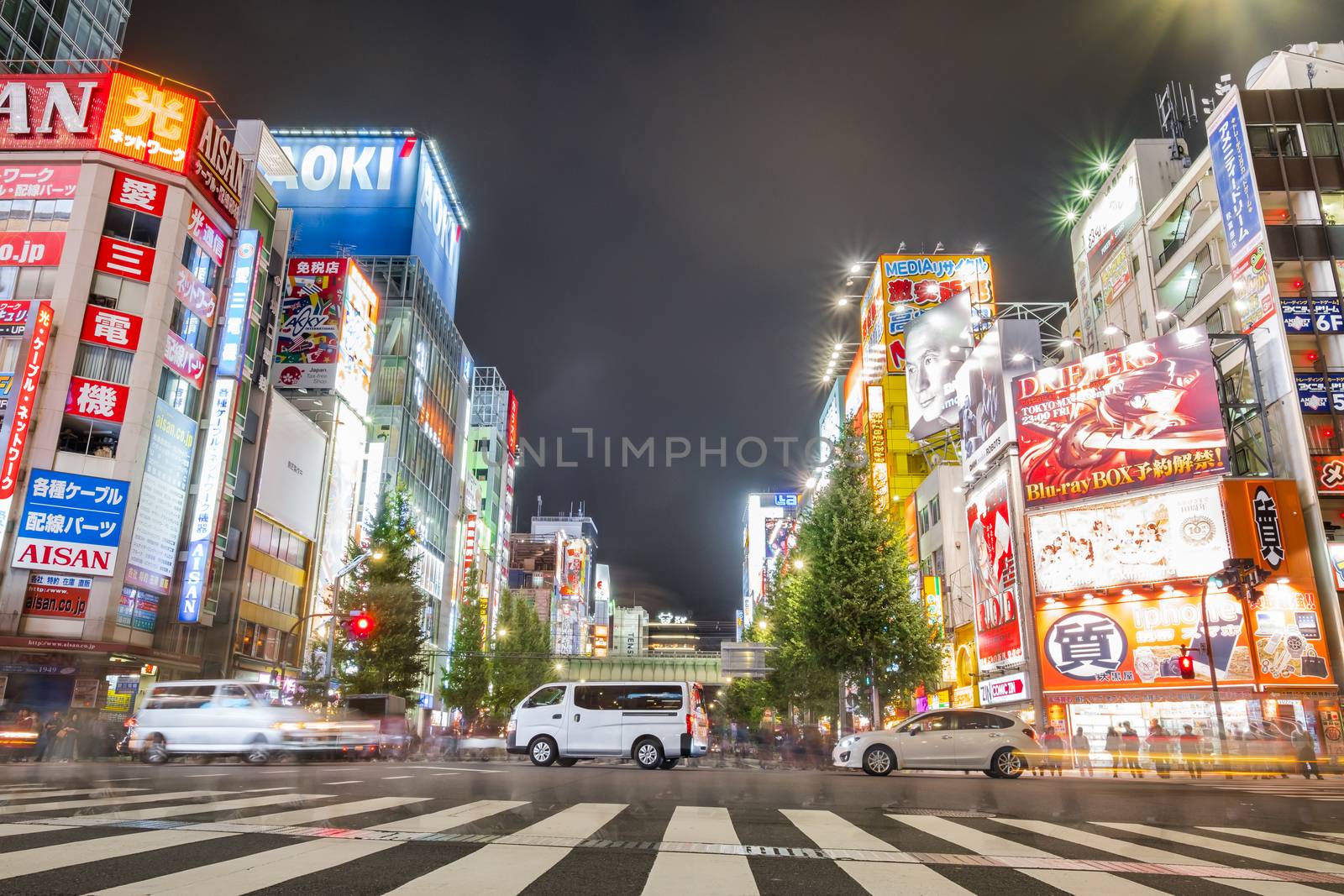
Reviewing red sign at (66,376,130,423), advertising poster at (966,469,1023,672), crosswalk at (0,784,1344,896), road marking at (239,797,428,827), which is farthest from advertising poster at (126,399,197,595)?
advertising poster at (966,469,1023,672)

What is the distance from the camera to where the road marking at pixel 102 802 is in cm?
678

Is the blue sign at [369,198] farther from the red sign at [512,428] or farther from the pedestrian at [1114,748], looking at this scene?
the pedestrian at [1114,748]

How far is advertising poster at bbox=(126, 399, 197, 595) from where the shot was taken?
96.5 ft

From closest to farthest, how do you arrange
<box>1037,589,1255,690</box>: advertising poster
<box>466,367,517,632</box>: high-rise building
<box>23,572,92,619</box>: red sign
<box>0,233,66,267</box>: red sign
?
<box>23,572,92,619</box>: red sign, <box>1037,589,1255,690</box>: advertising poster, <box>0,233,66,267</box>: red sign, <box>466,367,517,632</box>: high-rise building

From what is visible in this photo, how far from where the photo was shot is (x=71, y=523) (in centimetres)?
2786

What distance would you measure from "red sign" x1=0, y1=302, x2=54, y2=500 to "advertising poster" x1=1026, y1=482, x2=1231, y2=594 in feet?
118

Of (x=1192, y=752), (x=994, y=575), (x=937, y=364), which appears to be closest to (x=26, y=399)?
(x=994, y=575)

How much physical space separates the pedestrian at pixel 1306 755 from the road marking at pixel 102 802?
2282 cm

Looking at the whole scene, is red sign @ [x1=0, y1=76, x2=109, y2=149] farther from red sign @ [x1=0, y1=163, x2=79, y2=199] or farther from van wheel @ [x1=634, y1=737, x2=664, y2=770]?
van wheel @ [x1=634, y1=737, x2=664, y2=770]

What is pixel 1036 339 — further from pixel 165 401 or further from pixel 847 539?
pixel 165 401

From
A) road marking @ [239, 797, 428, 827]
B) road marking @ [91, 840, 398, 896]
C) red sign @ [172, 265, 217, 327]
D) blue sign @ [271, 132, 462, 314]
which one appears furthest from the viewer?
blue sign @ [271, 132, 462, 314]

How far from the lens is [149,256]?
103ft

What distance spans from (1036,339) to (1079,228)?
1240 centimetres

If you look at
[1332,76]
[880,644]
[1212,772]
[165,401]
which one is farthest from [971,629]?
[165,401]
